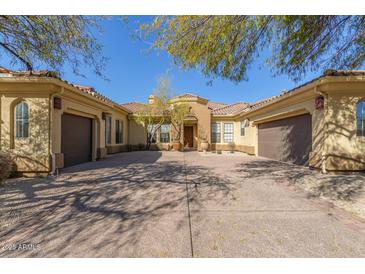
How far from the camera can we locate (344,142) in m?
6.62

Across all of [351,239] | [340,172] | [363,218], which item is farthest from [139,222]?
[340,172]

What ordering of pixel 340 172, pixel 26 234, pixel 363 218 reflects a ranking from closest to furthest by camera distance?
pixel 26 234, pixel 363 218, pixel 340 172

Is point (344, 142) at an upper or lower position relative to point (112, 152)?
upper

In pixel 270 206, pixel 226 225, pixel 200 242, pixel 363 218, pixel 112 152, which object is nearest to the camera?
pixel 200 242

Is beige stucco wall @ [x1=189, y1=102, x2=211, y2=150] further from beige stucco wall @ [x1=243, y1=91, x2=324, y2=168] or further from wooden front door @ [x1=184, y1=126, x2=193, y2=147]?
beige stucco wall @ [x1=243, y1=91, x2=324, y2=168]

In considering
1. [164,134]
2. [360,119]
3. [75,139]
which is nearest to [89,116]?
[75,139]

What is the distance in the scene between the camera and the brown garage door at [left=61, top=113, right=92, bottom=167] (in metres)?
7.89

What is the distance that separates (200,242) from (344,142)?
7351 millimetres

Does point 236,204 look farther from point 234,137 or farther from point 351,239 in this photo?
point 234,137

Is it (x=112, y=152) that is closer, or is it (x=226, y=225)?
(x=226, y=225)

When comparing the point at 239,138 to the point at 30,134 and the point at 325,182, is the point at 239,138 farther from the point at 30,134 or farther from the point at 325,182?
the point at 30,134

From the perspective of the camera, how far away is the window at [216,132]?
18.3 meters

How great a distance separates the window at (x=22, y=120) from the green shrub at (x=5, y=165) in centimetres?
90

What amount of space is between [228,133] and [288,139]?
8805 mm
